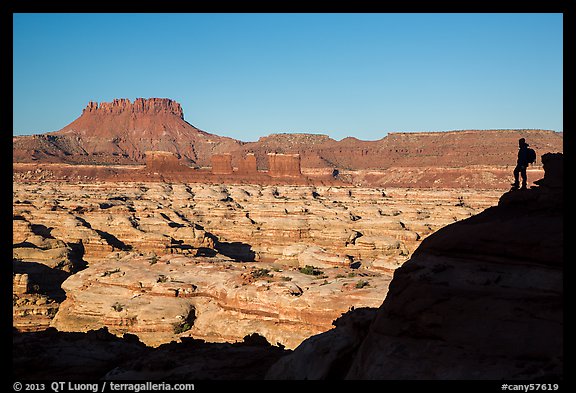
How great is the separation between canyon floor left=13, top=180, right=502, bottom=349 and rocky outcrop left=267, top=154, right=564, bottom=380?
9.41 metres

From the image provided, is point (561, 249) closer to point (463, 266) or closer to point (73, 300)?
point (463, 266)

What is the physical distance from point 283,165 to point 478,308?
319 feet

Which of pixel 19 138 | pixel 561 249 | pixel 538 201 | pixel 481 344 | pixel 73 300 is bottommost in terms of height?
pixel 73 300

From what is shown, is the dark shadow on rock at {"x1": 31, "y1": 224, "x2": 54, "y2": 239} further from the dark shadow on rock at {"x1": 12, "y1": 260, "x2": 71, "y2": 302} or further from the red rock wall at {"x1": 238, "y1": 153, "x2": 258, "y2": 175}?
the red rock wall at {"x1": 238, "y1": 153, "x2": 258, "y2": 175}

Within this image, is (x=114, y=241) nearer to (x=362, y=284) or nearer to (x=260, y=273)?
(x=260, y=273)

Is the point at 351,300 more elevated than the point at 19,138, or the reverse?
the point at 19,138

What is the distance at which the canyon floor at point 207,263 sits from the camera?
19.9 meters

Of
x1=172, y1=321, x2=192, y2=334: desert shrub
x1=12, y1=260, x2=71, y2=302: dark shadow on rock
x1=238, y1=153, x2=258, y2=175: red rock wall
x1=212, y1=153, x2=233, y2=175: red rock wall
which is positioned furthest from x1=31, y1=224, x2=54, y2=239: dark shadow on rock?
x1=238, y1=153, x2=258, y2=175: red rock wall

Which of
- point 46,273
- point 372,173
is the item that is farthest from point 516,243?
point 372,173

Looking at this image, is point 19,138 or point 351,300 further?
point 19,138

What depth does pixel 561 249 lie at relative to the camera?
7.75 m

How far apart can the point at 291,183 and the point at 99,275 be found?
3062 inches

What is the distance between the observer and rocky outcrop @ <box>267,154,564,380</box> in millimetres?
7273

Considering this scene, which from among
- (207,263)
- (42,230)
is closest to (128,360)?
(207,263)
